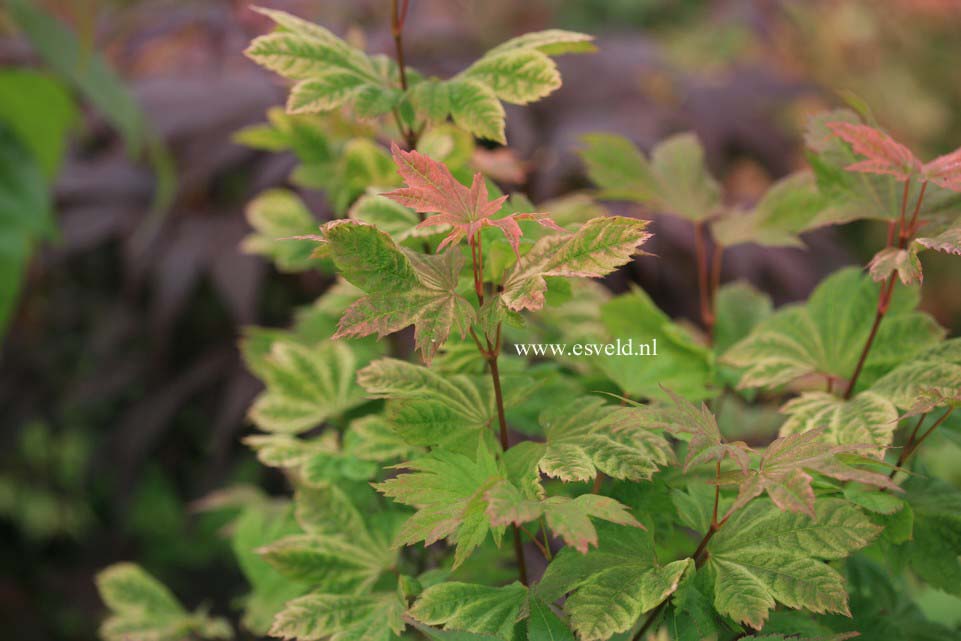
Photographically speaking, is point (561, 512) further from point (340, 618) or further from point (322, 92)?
point (322, 92)

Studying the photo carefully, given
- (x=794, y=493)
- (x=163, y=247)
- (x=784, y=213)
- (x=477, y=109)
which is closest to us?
(x=794, y=493)

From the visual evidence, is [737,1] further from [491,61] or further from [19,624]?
[19,624]

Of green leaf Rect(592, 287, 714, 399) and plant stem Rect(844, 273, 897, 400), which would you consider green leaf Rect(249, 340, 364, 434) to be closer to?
green leaf Rect(592, 287, 714, 399)

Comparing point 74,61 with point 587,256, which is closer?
point 587,256

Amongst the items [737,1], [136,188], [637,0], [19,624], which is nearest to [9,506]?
[19,624]

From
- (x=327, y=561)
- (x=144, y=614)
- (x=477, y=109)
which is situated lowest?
(x=144, y=614)

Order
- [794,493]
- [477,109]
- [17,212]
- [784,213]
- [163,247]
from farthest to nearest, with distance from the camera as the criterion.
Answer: [163,247]
[17,212]
[784,213]
[477,109]
[794,493]

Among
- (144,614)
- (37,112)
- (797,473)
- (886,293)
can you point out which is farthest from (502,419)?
(37,112)
